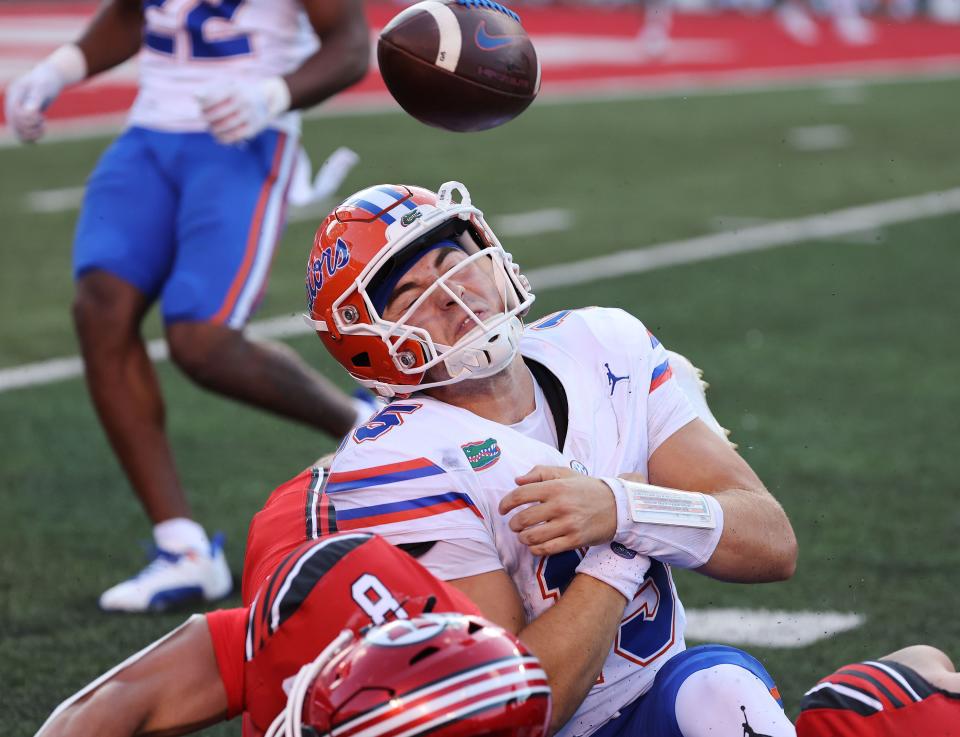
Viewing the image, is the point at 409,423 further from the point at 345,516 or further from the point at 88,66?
the point at 88,66

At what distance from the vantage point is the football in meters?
3.32

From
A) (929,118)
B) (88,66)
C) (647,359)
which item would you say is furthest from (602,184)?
(647,359)

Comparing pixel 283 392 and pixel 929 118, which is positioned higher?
pixel 283 392

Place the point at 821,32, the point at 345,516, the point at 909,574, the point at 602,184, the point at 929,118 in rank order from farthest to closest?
the point at 821,32, the point at 929,118, the point at 602,184, the point at 909,574, the point at 345,516

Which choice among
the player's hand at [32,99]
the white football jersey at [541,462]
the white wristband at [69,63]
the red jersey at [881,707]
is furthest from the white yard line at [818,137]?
the red jersey at [881,707]

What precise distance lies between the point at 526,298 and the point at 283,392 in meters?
1.71

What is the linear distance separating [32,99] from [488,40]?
1.86 meters

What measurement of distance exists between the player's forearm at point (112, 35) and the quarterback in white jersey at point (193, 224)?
39mm

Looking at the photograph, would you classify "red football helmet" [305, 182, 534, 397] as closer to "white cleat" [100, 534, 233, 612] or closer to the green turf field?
the green turf field

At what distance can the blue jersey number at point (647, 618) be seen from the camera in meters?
2.65

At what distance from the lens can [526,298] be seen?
285 centimetres

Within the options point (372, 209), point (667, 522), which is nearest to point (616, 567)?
point (667, 522)

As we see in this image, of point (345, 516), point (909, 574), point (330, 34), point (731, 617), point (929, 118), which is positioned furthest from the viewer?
point (929, 118)

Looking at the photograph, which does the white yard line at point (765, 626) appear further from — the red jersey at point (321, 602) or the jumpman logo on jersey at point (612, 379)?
the red jersey at point (321, 602)
